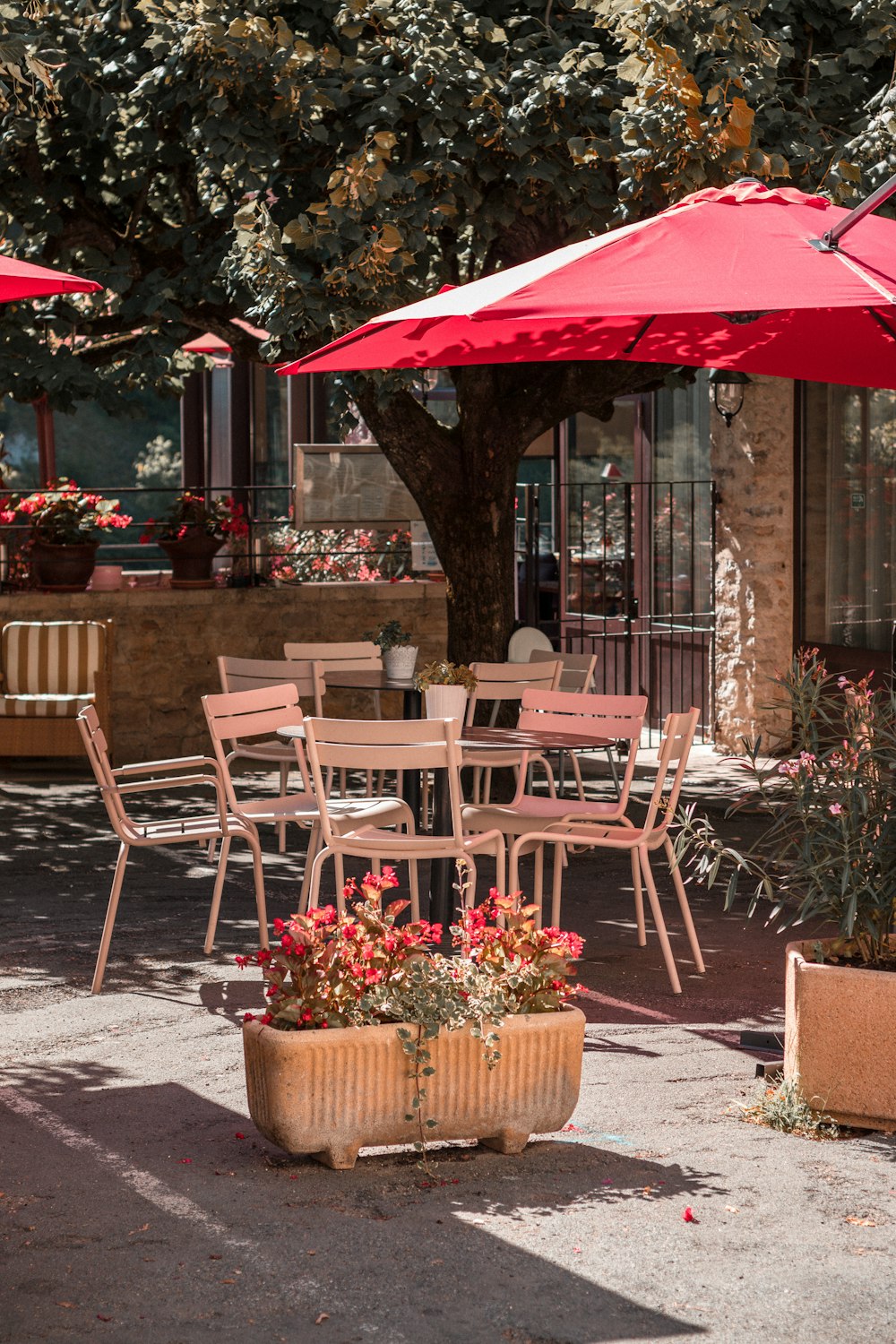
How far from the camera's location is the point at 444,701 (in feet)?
21.5

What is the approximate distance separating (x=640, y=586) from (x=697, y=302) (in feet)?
28.0

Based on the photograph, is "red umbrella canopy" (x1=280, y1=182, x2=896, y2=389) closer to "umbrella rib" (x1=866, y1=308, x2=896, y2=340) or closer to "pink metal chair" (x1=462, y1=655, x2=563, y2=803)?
"umbrella rib" (x1=866, y1=308, x2=896, y2=340)

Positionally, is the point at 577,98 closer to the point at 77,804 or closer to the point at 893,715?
the point at 893,715

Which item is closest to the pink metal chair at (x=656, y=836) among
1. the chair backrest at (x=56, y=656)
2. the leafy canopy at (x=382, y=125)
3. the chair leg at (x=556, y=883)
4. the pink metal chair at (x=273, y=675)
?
the chair leg at (x=556, y=883)

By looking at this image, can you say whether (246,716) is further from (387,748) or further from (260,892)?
(387,748)

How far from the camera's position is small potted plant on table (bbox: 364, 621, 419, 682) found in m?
7.54

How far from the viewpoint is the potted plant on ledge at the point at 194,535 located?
38.5ft

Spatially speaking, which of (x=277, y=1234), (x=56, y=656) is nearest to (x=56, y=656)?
(x=56, y=656)

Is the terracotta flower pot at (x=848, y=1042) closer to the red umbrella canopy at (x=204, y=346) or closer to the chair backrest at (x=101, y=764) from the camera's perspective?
the chair backrest at (x=101, y=764)

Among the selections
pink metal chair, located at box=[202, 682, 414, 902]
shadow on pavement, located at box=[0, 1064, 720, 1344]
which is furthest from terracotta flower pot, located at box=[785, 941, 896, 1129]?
pink metal chair, located at box=[202, 682, 414, 902]

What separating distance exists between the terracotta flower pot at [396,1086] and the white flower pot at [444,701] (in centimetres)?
254

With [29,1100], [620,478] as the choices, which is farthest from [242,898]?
[620,478]

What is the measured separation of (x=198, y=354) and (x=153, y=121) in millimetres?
5202

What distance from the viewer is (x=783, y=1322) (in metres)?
3.16
